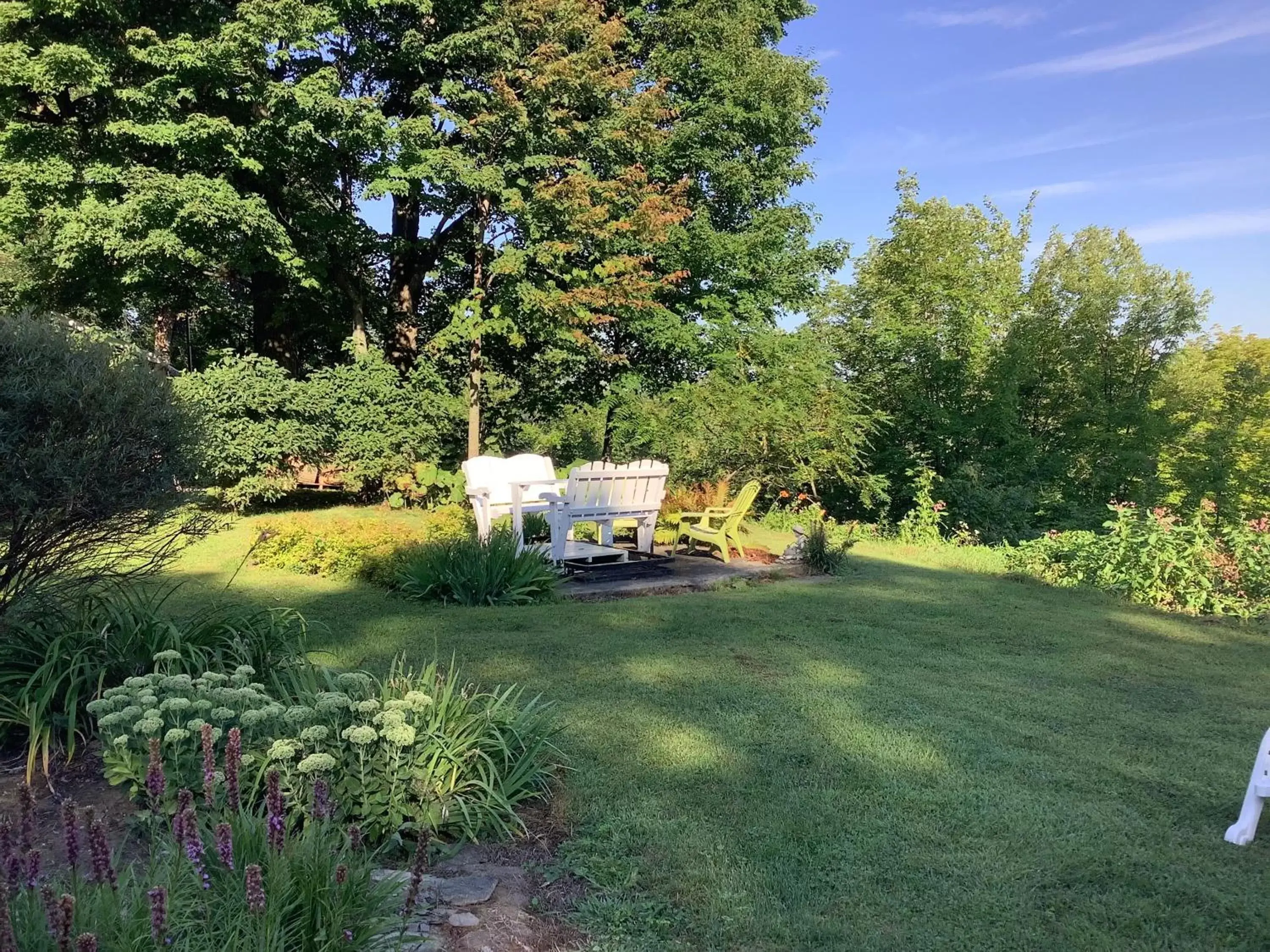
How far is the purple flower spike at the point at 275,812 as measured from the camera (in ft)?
5.58

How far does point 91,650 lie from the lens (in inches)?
130

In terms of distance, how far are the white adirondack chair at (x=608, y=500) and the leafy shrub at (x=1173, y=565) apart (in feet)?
13.7

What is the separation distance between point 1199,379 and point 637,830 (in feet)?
74.3

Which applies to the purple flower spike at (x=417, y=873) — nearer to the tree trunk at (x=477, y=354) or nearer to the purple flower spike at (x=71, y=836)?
the purple flower spike at (x=71, y=836)

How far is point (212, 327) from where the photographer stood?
53.7 ft

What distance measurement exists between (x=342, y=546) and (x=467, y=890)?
18.2 ft

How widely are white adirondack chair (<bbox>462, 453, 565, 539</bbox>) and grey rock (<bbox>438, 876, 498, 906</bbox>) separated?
202 inches

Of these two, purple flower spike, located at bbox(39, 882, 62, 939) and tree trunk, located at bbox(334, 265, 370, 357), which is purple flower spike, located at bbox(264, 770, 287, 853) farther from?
tree trunk, located at bbox(334, 265, 370, 357)

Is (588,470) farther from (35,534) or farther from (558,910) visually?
(558,910)

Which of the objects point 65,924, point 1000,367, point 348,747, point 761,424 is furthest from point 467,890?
point 1000,367

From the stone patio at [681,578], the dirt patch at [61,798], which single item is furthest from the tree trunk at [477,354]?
the dirt patch at [61,798]

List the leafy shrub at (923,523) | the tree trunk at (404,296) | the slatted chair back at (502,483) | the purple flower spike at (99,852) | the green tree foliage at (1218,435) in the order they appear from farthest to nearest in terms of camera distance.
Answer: the green tree foliage at (1218,435) → the tree trunk at (404,296) → the leafy shrub at (923,523) → the slatted chair back at (502,483) → the purple flower spike at (99,852)

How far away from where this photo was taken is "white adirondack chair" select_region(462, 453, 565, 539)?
800 centimetres

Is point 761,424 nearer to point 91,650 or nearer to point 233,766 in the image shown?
point 91,650
